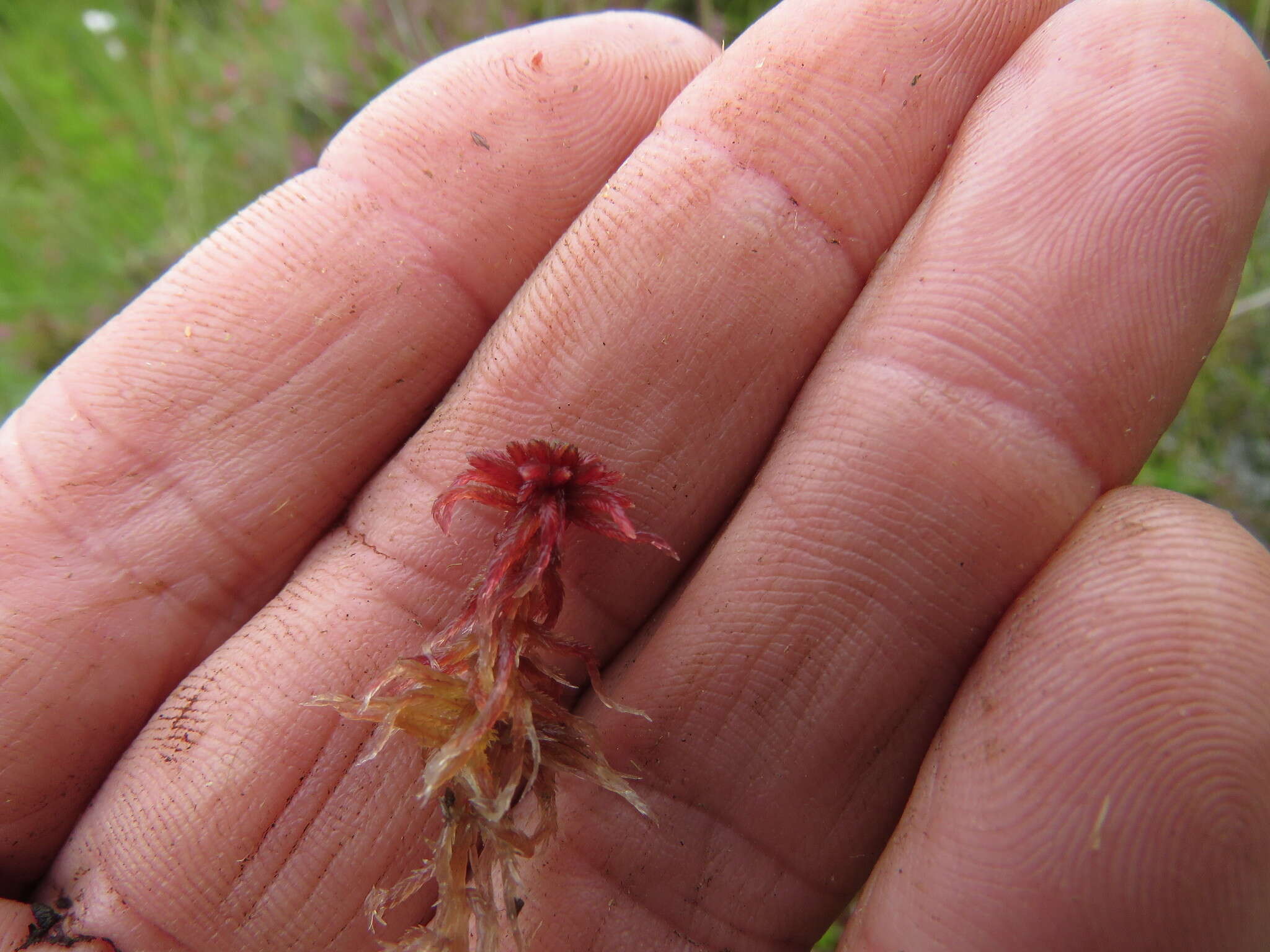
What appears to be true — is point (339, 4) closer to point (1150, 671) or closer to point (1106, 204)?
point (1106, 204)

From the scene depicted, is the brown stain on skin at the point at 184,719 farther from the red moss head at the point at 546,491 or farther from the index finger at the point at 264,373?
the red moss head at the point at 546,491

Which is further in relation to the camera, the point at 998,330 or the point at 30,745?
the point at 30,745

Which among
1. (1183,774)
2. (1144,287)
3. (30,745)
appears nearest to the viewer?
(1183,774)

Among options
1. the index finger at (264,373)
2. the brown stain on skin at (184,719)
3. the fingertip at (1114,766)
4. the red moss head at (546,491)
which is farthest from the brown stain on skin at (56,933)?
the fingertip at (1114,766)

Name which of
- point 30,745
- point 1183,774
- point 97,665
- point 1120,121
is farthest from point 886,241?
point 30,745

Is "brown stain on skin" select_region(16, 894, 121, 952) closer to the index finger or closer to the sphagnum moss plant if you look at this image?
the index finger

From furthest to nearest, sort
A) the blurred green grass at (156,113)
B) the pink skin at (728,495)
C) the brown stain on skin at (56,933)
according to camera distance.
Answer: the blurred green grass at (156,113) → the brown stain on skin at (56,933) → the pink skin at (728,495)

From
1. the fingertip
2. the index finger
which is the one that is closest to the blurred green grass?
the index finger
